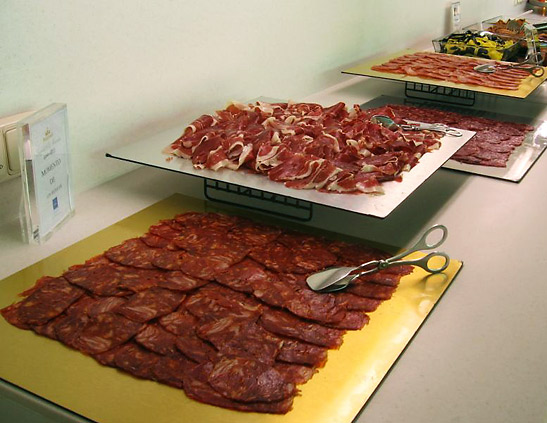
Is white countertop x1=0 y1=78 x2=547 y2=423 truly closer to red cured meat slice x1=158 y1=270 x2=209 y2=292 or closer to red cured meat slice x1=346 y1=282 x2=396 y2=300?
red cured meat slice x1=346 y1=282 x2=396 y2=300

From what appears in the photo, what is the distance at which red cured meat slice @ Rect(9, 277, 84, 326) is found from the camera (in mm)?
896

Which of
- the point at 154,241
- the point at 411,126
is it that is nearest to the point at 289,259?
the point at 154,241

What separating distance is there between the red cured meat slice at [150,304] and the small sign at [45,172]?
251 mm

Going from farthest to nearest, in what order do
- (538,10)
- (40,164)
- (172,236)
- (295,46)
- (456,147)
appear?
1. (538,10)
2. (295,46)
3. (456,147)
4. (172,236)
5. (40,164)

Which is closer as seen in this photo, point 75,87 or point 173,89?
point 75,87

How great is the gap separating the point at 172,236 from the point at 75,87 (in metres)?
0.39

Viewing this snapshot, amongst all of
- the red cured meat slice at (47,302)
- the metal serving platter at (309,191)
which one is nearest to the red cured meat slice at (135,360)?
the red cured meat slice at (47,302)

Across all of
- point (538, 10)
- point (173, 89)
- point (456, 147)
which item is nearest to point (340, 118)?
point (456, 147)

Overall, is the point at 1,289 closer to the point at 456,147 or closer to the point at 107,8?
the point at 107,8

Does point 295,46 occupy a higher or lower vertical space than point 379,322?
higher

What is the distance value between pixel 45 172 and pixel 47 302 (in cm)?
24

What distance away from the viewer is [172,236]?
1141 mm

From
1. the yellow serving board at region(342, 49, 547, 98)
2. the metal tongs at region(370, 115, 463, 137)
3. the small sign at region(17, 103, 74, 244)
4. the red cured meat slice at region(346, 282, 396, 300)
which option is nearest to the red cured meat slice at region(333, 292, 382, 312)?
the red cured meat slice at region(346, 282, 396, 300)

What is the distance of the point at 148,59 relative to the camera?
1459mm
